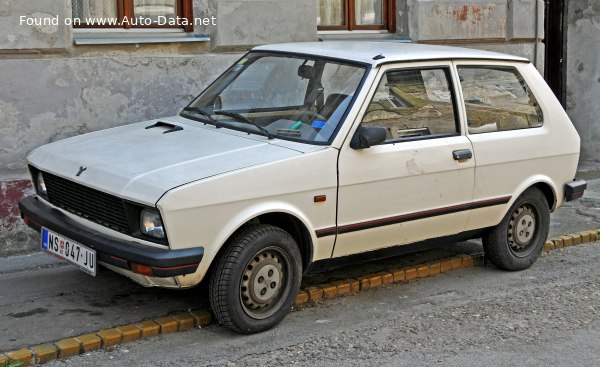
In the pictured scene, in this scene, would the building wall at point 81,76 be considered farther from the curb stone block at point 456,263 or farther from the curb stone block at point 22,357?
the curb stone block at point 456,263

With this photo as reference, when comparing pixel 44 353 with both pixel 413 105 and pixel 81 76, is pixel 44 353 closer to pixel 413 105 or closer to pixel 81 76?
pixel 413 105

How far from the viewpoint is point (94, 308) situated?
5855 mm

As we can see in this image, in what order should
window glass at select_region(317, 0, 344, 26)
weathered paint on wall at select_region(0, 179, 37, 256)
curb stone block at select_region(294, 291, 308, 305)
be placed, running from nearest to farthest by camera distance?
1. curb stone block at select_region(294, 291, 308, 305)
2. weathered paint on wall at select_region(0, 179, 37, 256)
3. window glass at select_region(317, 0, 344, 26)

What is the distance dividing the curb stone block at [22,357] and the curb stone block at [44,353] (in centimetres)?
4

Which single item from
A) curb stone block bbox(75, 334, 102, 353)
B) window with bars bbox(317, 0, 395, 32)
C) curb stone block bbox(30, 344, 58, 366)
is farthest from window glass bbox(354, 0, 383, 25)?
curb stone block bbox(30, 344, 58, 366)

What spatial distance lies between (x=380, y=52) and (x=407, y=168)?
0.89 m

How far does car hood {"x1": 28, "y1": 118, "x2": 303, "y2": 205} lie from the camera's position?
202 inches

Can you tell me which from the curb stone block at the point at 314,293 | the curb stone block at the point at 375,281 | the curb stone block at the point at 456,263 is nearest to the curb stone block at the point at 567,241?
the curb stone block at the point at 456,263

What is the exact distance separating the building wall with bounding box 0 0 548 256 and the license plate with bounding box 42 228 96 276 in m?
1.69

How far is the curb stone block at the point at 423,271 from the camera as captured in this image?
702 cm

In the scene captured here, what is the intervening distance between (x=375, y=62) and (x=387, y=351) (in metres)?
1.98

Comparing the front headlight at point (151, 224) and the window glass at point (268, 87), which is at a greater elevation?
the window glass at point (268, 87)

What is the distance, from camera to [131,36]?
8297 millimetres

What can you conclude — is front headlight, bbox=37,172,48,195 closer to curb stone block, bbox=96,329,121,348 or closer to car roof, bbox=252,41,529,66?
curb stone block, bbox=96,329,121,348
